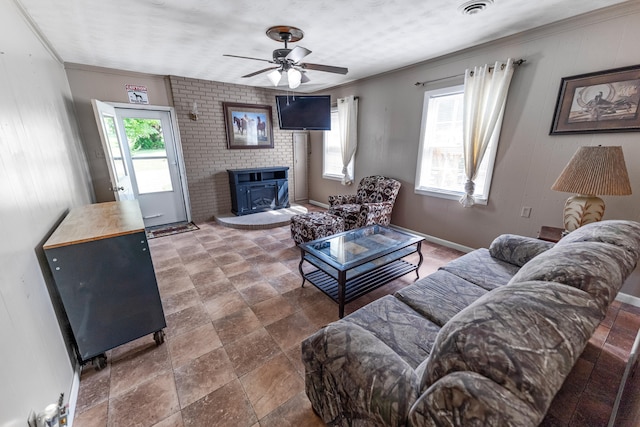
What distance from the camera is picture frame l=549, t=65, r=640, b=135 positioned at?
6.48 ft

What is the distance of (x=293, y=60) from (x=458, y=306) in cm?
251

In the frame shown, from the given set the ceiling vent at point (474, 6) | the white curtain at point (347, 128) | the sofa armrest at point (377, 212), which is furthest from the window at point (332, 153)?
the ceiling vent at point (474, 6)

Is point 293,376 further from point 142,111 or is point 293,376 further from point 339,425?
point 142,111

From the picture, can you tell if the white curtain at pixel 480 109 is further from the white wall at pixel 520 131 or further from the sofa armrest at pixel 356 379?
the sofa armrest at pixel 356 379

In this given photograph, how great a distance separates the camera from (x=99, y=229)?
1538mm

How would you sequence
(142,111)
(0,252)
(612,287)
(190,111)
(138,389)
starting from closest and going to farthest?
(612,287) < (0,252) < (138,389) < (142,111) < (190,111)

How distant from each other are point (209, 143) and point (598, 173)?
477 cm

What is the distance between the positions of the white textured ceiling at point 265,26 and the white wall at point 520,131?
0.55 feet

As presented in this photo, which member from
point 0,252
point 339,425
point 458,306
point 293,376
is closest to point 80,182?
point 0,252

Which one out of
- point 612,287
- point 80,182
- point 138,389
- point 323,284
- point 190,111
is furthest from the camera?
point 190,111

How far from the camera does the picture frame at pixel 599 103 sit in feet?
6.48

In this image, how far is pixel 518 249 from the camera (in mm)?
1975

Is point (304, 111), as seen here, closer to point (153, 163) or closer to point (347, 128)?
point (347, 128)

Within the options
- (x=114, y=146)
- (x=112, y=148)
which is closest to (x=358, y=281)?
(x=112, y=148)
